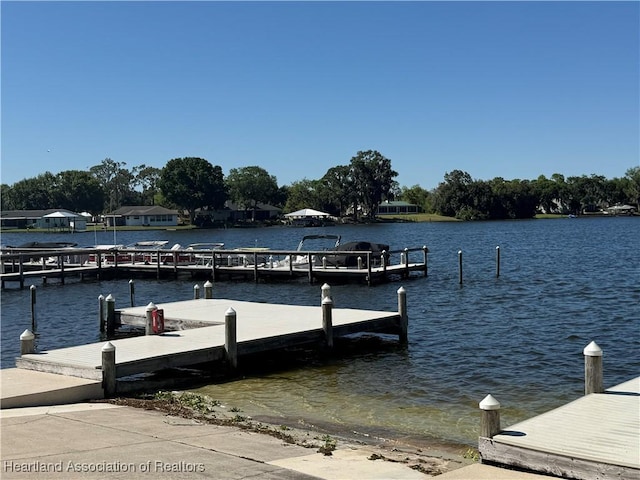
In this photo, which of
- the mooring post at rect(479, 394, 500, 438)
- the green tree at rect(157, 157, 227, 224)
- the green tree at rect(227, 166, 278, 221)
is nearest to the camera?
the mooring post at rect(479, 394, 500, 438)

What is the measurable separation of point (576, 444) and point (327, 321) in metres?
10.8

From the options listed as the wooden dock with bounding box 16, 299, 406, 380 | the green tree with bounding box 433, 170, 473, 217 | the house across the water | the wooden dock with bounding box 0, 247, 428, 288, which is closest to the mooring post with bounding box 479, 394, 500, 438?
the wooden dock with bounding box 16, 299, 406, 380

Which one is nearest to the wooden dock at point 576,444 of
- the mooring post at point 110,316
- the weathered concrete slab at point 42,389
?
the weathered concrete slab at point 42,389

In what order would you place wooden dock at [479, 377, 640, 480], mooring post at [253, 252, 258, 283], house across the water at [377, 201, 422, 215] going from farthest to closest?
house across the water at [377, 201, 422, 215], mooring post at [253, 252, 258, 283], wooden dock at [479, 377, 640, 480]

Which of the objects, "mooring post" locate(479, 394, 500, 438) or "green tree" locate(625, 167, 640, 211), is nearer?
"mooring post" locate(479, 394, 500, 438)

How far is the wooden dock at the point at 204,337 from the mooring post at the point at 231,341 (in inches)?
3.5

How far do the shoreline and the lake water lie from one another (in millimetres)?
388

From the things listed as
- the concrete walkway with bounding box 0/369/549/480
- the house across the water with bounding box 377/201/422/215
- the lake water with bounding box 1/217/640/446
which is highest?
the house across the water with bounding box 377/201/422/215

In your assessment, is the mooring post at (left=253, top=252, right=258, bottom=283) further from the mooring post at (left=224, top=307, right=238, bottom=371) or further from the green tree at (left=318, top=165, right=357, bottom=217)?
the green tree at (left=318, top=165, right=357, bottom=217)

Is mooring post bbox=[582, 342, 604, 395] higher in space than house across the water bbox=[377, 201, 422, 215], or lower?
lower

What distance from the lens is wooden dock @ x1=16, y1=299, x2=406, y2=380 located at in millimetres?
15234

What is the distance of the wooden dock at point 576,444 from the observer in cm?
841

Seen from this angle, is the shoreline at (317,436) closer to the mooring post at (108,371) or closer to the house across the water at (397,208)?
the mooring post at (108,371)

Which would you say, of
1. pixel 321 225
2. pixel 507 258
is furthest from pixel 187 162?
pixel 507 258
